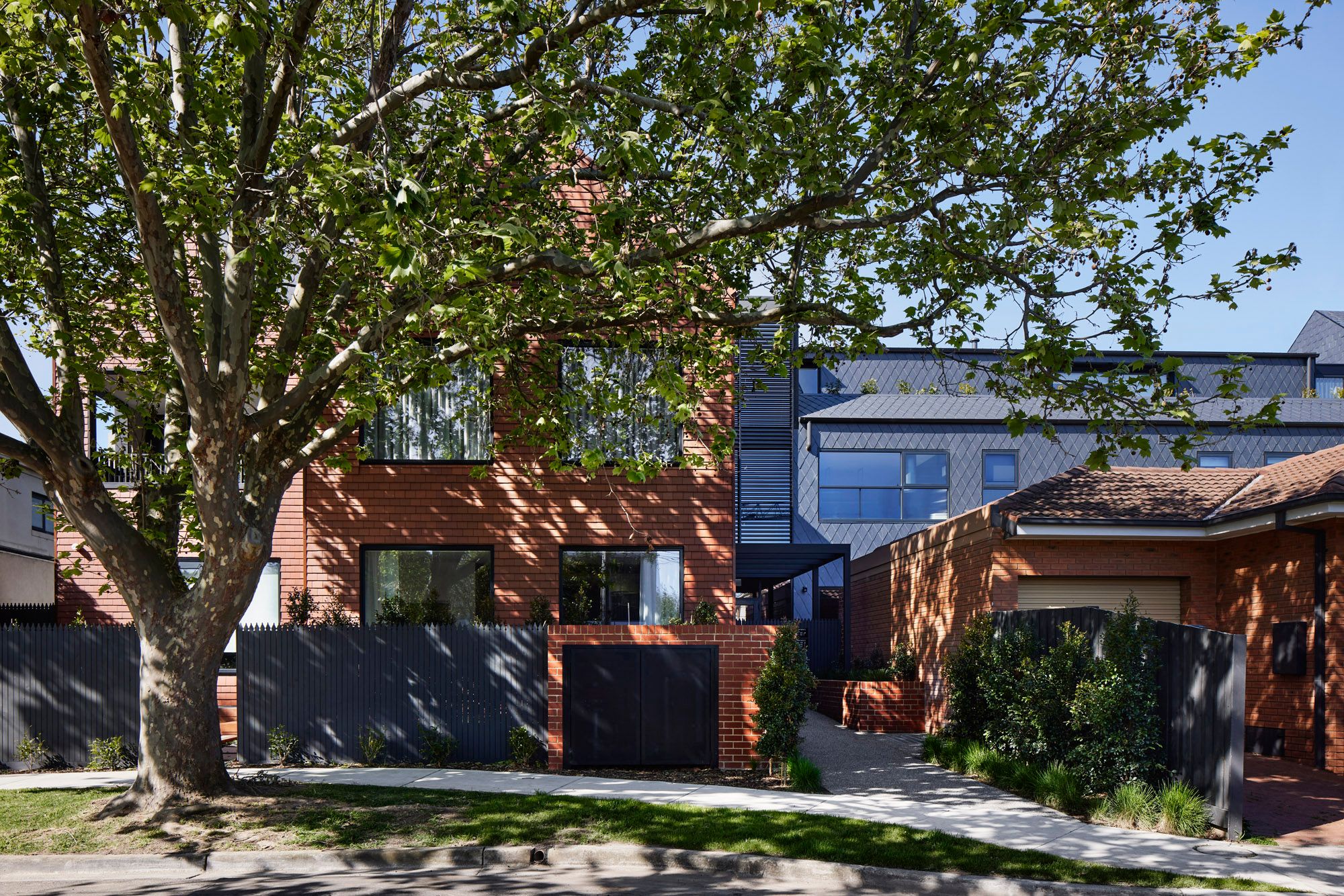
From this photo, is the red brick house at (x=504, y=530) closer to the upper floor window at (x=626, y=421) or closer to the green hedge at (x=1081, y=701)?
the upper floor window at (x=626, y=421)

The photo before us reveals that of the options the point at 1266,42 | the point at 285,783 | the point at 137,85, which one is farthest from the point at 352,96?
the point at 1266,42

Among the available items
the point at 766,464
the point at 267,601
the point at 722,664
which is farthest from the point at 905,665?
the point at 267,601

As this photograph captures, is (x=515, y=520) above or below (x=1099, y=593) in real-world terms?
above

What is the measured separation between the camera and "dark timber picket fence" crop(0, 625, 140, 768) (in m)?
14.4

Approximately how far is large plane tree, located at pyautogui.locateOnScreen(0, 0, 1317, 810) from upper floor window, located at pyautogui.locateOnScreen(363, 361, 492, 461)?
164 inches

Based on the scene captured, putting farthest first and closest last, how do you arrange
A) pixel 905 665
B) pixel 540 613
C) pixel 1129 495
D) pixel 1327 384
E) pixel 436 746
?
pixel 1327 384 < pixel 905 665 < pixel 1129 495 < pixel 540 613 < pixel 436 746

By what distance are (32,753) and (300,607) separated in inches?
147

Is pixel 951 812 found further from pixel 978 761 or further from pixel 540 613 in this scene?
pixel 540 613

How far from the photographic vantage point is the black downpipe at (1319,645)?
1395 cm

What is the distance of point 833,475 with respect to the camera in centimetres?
3053

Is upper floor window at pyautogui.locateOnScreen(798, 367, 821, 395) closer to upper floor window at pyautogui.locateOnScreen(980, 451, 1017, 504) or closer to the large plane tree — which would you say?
upper floor window at pyautogui.locateOnScreen(980, 451, 1017, 504)

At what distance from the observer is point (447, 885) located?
861 cm

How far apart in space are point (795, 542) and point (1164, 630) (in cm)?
1069

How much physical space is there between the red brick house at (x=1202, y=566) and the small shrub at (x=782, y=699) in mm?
3857
